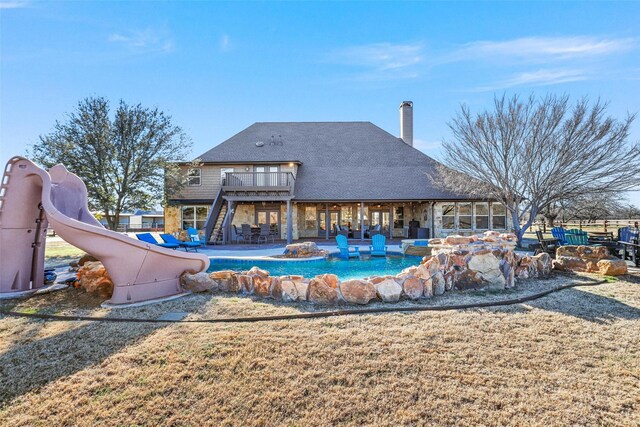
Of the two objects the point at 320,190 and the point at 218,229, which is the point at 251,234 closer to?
the point at 218,229

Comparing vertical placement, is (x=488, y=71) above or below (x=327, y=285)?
above

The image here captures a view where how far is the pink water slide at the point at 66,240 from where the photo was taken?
5.26 meters

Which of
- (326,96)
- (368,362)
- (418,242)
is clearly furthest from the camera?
Answer: (326,96)

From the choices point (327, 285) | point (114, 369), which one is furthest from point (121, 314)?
point (327, 285)

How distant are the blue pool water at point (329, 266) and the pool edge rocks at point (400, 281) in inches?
124

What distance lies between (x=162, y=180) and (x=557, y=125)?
20.5 metres

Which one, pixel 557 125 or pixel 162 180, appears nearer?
pixel 557 125

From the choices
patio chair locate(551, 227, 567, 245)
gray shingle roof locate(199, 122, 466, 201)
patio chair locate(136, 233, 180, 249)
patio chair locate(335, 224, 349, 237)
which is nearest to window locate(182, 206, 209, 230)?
gray shingle roof locate(199, 122, 466, 201)

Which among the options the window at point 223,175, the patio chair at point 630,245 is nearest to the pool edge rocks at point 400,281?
the patio chair at point 630,245

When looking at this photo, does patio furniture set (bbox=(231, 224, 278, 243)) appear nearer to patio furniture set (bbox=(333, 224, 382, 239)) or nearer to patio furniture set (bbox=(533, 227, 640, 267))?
patio furniture set (bbox=(333, 224, 382, 239))

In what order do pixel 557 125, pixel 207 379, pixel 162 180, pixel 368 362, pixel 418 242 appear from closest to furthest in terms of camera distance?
pixel 207 379, pixel 368 362, pixel 418 242, pixel 557 125, pixel 162 180

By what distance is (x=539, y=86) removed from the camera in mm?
15312

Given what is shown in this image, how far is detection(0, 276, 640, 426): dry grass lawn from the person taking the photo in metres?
2.39

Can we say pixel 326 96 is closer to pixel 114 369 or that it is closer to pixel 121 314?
pixel 121 314
